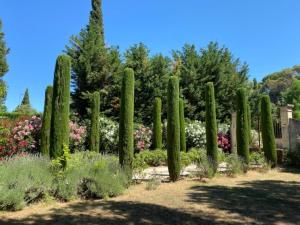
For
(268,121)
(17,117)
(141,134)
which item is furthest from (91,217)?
(17,117)

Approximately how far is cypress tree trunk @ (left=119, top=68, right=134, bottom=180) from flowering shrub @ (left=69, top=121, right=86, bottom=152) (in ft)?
27.8

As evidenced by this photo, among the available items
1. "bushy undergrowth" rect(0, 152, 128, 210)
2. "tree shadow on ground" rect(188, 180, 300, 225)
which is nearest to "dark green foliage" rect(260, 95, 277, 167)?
"tree shadow on ground" rect(188, 180, 300, 225)

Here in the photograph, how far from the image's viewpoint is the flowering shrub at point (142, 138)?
19.6m

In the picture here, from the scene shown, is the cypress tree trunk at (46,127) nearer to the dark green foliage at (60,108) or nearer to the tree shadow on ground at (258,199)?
the dark green foliage at (60,108)

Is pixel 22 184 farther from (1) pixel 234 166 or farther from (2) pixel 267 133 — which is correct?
(2) pixel 267 133

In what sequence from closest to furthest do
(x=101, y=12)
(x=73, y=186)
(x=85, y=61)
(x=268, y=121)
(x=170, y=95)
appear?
(x=73, y=186), (x=170, y=95), (x=268, y=121), (x=85, y=61), (x=101, y=12)

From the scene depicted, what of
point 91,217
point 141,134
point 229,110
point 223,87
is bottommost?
point 91,217

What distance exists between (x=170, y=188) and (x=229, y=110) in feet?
57.0

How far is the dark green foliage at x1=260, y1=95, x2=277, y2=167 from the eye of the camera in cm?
1462

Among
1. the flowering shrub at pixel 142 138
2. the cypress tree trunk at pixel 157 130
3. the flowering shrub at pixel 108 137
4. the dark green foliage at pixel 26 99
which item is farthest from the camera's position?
the dark green foliage at pixel 26 99

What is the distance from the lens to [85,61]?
21469 mm

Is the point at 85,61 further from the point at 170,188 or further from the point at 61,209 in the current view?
the point at 61,209

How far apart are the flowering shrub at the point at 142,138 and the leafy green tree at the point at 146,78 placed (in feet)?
7.61

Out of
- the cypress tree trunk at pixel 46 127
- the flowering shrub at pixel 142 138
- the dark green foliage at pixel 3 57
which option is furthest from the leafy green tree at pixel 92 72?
the dark green foliage at pixel 3 57
